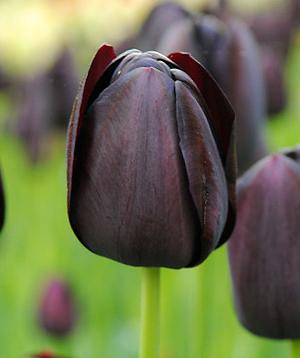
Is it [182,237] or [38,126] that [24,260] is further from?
[182,237]

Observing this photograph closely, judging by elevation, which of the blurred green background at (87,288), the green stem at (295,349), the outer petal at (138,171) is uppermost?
the outer petal at (138,171)

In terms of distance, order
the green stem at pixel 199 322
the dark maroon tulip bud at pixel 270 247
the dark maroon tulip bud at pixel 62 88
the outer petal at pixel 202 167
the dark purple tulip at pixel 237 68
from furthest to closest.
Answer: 1. the dark maroon tulip bud at pixel 62 88
2. the dark purple tulip at pixel 237 68
3. the green stem at pixel 199 322
4. the dark maroon tulip bud at pixel 270 247
5. the outer petal at pixel 202 167

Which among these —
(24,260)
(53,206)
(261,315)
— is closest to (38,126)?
(24,260)

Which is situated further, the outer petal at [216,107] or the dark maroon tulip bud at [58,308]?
the dark maroon tulip bud at [58,308]

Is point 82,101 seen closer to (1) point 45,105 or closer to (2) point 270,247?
(2) point 270,247

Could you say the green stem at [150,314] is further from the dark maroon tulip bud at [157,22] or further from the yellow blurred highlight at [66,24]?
the yellow blurred highlight at [66,24]

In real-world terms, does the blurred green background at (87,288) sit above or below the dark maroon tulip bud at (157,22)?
below

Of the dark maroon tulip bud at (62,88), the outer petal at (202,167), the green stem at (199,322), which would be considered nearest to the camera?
the outer petal at (202,167)

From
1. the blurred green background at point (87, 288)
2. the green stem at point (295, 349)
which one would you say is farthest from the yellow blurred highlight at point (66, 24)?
the green stem at point (295, 349)
